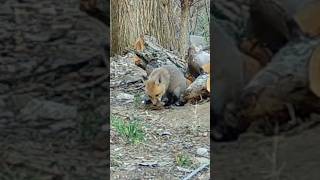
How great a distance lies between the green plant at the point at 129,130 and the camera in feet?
12.0

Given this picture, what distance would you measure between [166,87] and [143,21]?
99 centimetres

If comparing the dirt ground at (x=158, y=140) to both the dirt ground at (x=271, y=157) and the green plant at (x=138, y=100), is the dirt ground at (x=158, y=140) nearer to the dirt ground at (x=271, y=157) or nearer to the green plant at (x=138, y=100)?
the green plant at (x=138, y=100)

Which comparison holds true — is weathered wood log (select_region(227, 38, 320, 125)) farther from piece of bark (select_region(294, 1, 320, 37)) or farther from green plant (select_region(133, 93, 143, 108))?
green plant (select_region(133, 93, 143, 108))

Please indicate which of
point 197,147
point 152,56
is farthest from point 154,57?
point 197,147

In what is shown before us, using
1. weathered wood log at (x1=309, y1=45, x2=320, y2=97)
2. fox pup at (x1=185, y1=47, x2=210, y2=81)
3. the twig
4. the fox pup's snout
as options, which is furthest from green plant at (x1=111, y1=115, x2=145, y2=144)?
weathered wood log at (x1=309, y1=45, x2=320, y2=97)

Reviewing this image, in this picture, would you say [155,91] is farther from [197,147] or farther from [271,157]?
[271,157]

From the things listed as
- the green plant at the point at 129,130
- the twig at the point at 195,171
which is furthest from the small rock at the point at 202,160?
the green plant at the point at 129,130

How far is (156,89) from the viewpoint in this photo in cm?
451

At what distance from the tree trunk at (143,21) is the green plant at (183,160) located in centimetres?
211

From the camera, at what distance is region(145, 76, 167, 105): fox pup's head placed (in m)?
4.52

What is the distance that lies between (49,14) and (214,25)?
1.31 ft

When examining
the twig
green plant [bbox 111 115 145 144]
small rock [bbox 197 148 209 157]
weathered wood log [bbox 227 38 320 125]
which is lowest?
small rock [bbox 197 148 209 157]

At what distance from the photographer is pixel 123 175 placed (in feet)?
9.86

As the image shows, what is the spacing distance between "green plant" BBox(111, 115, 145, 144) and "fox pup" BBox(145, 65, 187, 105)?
52 centimetres
